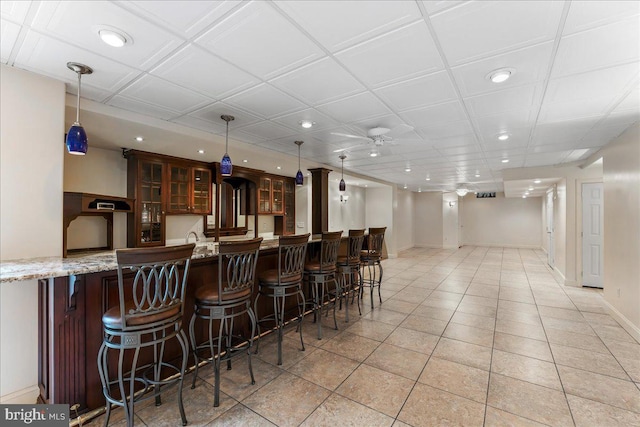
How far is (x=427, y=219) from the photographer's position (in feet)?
41.6

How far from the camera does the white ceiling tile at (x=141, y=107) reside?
8.98 feet

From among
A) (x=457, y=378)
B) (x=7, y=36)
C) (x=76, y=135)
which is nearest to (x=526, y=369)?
(x=457, y=378)

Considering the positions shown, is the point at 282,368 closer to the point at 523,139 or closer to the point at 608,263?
the point at 523,139

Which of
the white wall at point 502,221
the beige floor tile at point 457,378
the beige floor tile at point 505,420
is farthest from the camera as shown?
the white wall at point 502,221

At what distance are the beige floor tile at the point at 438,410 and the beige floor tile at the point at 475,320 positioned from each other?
1744 millimetres

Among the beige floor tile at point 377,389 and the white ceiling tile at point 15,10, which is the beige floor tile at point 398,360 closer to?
the beige floor tile at point 377,389

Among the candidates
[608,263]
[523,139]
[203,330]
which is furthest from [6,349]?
[608,263]

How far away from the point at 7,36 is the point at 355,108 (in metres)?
2.62

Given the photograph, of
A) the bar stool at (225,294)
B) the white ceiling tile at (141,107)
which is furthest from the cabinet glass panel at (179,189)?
the bar stool at (225,294)

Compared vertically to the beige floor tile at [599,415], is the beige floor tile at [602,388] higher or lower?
lower

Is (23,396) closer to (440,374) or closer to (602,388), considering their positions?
(440,374)

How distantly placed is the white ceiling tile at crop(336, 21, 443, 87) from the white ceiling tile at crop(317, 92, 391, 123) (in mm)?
339

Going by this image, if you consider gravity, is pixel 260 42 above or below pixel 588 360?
above

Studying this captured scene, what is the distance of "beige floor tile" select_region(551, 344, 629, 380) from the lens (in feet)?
8.43
